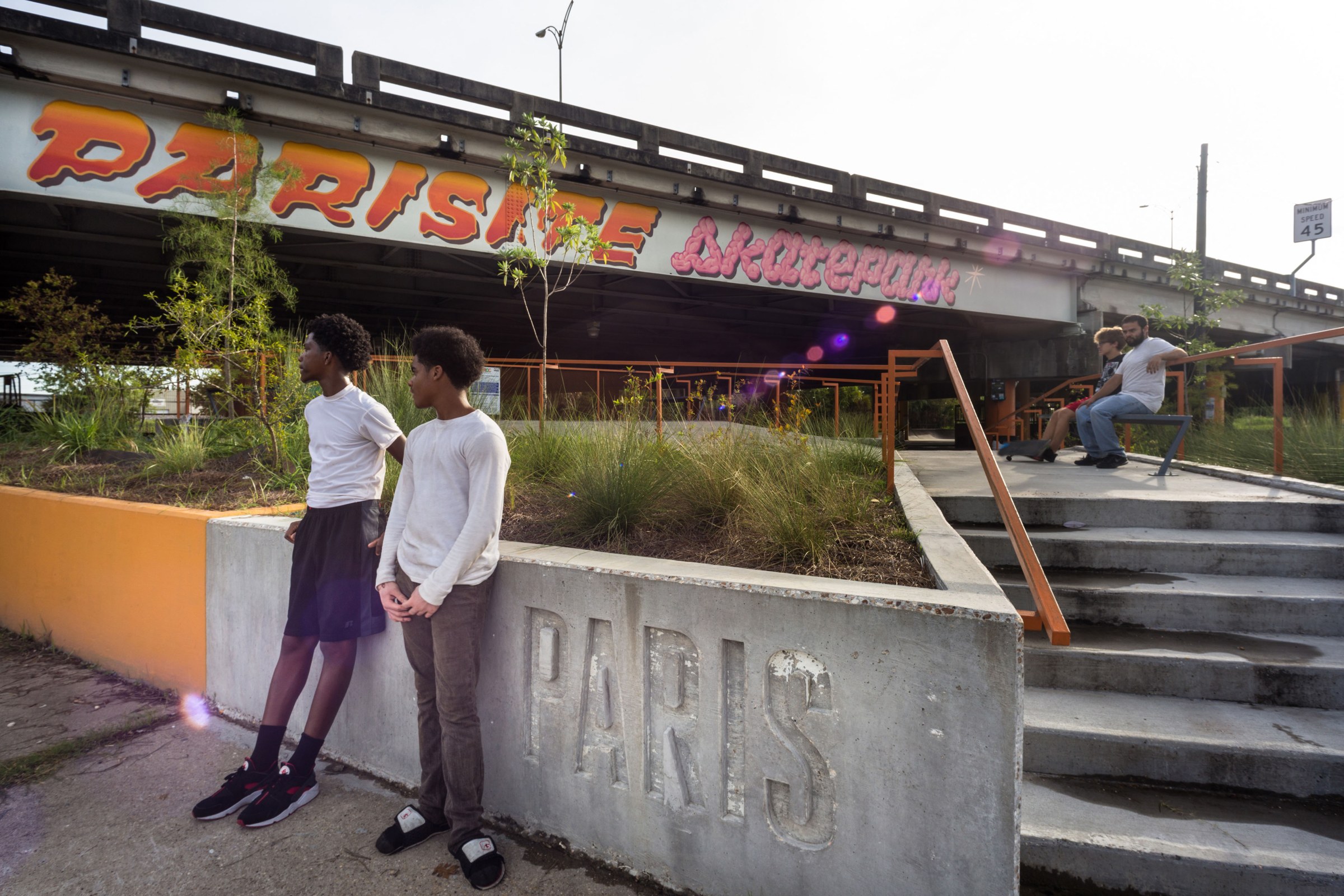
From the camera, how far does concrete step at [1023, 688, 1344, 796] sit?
2635mm

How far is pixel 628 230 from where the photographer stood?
13922mm

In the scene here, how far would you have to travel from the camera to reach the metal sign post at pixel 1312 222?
711 inches

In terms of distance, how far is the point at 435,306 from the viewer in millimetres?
19031

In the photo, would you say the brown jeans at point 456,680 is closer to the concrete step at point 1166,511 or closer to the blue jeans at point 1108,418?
the concrete step at point 1166,511

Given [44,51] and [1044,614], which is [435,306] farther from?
[1044,614]

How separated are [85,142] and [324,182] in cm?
302

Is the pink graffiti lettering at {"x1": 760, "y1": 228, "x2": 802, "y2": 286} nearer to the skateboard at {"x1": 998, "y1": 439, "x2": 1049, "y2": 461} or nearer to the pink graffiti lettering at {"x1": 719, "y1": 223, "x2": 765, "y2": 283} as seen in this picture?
the pink graffiti lettering at {"x1": 719, "y1": 223, "x2": 765, "y2": 283}

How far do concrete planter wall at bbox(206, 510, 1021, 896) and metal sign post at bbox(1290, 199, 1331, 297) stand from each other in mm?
23421

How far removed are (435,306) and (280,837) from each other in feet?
59.2

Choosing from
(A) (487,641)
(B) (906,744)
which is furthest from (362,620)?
(B) (906,744)

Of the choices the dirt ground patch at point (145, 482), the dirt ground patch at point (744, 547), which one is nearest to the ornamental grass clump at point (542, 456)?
the dirt ground patch at point (744, 547)

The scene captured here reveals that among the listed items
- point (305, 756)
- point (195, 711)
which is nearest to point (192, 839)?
point (305, 756)

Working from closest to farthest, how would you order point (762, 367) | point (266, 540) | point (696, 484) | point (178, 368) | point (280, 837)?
point (280, 837)
point (266, 540)
point (696, 484)
point (178, 368)
point (762, 367)

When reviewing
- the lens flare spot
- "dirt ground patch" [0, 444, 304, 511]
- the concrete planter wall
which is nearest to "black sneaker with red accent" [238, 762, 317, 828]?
the concrete planter wall
